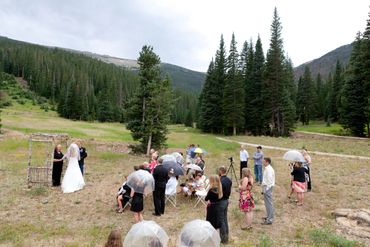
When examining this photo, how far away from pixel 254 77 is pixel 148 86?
34.2 meters

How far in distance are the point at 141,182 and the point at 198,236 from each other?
5589 mm

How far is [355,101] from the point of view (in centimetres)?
4341

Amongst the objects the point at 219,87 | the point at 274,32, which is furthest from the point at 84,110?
the point at 274,32

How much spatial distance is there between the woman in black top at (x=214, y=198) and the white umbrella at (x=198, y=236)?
138 inches

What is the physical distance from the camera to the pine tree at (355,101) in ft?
141

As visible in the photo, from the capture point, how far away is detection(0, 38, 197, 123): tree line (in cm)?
8394

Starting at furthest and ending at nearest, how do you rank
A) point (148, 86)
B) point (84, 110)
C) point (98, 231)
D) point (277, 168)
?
1. point (84, 110)
2. point (148, 86)
3. point (277, 168)
4. point (98, 231)

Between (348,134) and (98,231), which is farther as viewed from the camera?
(348,134)

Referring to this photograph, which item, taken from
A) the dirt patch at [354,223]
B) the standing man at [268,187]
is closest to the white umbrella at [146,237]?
the standing man at [268,187]

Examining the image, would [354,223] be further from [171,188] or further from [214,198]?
[171,188]

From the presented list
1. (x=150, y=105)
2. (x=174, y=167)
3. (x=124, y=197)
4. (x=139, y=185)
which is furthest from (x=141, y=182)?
(x=150, y=105)

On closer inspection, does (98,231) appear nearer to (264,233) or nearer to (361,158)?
(264,233)

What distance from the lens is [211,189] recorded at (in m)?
8.87

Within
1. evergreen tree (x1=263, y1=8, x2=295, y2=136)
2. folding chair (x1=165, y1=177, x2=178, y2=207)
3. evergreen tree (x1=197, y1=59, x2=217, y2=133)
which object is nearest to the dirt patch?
folding chair (x1=165, y1=177, x2=178, y2=207)
